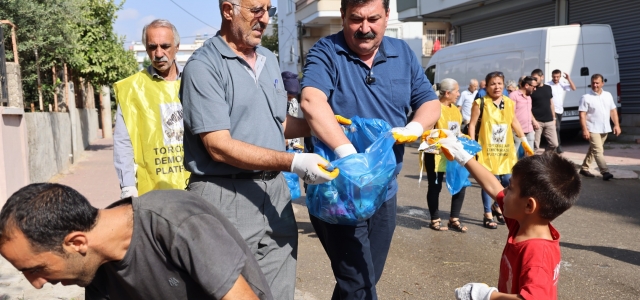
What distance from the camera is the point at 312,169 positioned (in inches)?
102

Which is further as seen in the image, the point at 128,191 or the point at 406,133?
the point at 128,191

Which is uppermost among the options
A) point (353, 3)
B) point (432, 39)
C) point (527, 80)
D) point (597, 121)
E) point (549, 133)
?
point (432, 39)

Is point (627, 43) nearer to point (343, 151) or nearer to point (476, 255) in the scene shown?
point (476, 255)

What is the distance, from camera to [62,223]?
1.74 meters

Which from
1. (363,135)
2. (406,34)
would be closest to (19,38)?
(363,135)

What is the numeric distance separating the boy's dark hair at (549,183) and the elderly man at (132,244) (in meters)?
1.30

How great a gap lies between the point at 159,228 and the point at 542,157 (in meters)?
1.68

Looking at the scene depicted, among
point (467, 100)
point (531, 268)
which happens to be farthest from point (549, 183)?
point (467, 100)

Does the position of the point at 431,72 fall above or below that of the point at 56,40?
below

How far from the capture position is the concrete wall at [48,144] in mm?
9539

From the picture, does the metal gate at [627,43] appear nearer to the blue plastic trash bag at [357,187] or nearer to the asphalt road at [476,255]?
the asphalt road at [476,255]

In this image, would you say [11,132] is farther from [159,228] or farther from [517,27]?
[517,27]

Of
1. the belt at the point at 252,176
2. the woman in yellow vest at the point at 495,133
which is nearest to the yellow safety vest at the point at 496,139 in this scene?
the woman in yellow vest at the point at 495,133

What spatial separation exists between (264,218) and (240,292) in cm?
107
